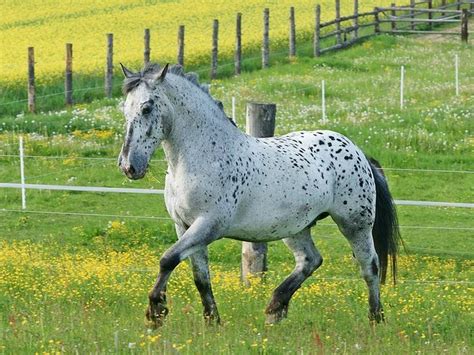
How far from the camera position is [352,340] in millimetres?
9531

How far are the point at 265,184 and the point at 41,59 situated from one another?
99.5 feet

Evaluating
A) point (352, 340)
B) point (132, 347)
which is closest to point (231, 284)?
point (352, 340)

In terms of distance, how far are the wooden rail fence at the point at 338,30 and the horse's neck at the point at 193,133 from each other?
20.3m

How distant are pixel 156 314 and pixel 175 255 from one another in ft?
1.45

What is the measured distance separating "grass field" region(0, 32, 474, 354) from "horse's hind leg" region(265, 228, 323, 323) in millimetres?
129

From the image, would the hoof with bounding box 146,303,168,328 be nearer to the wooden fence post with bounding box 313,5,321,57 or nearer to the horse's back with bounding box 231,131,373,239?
the horse's back with bounding box 231,131,373,239

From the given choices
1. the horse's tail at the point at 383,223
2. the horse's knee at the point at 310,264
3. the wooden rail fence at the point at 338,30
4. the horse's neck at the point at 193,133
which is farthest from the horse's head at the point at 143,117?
the wooden rail fence at the point at 338,30

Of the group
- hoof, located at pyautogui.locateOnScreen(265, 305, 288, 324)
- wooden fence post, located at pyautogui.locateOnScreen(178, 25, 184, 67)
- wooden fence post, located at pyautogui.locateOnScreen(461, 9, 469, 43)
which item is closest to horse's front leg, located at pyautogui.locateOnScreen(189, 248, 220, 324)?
hoof, located at pyautogui.locateOnScreen(265, 305, 288, 324)

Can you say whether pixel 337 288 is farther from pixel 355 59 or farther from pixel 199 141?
pixel 355 59

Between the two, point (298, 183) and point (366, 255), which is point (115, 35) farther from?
point (298, 183)

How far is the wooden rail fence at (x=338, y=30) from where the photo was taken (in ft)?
108

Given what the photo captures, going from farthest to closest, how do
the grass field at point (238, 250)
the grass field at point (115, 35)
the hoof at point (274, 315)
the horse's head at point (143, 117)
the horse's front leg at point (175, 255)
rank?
the grass field at point (115, 35) → the hoof at point (274, 315) → the horse's front leg at point (175, 255) → the horse's head at point (143, 117) → the grass field at point (238, 250)

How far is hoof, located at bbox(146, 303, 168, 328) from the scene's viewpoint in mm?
9625

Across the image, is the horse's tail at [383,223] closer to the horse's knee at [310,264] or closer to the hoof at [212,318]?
the horse's knee at [310,264]
